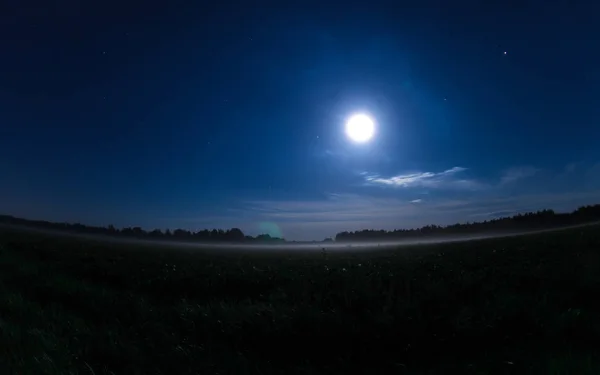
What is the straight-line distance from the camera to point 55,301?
852 centimetres

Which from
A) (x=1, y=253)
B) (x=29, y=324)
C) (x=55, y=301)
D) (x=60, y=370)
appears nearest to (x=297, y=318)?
(x=60, y=370)

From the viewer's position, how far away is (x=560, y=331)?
217 inches

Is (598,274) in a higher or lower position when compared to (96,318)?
higher

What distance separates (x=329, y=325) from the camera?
20.8 ft

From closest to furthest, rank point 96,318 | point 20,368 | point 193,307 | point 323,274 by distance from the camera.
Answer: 1. point 20,368
2. point 96,318
3. point 193,307
4. point 323,274

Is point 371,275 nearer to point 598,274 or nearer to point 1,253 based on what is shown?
point 598,274

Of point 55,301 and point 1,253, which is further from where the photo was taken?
point 1,253

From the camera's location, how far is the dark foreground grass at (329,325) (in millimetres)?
4945

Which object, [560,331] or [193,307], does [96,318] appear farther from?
[560,331]

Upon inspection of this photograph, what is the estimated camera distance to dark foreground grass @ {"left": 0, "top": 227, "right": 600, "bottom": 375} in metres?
4.95

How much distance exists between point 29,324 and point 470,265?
12.2m

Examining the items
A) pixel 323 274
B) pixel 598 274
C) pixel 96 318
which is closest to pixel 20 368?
pixel 96 318

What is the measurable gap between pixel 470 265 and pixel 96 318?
11205 millimetres

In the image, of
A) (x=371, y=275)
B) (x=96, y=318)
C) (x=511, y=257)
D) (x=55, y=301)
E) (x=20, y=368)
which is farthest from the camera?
(x=511, y=257)
